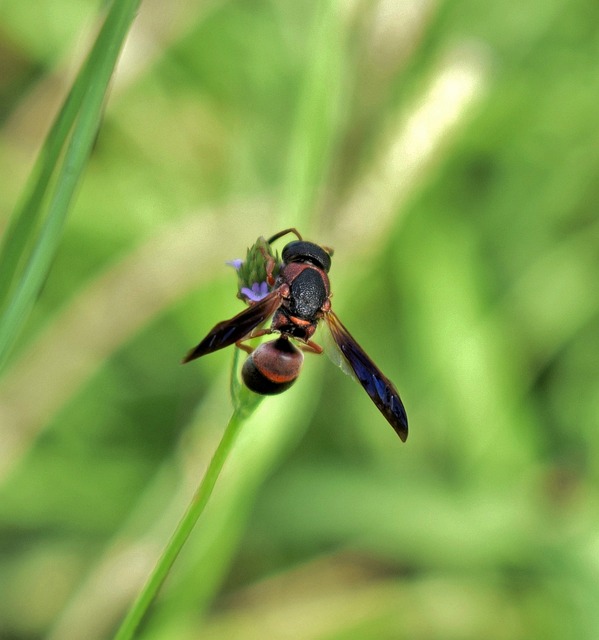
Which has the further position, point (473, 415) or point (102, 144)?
point (102, 144)

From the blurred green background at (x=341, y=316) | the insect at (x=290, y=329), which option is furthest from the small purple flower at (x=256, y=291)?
the blurred green background at (x=341, y=316)

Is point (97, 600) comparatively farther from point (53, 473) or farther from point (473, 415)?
point (473, 415)

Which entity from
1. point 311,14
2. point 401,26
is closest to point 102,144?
point 311,14

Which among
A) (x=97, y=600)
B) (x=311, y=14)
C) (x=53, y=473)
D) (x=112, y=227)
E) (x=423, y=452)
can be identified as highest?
(x=311, y=14)

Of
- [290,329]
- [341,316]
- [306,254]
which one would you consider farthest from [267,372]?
[341,316]

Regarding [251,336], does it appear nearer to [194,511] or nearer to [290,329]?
[290,329]

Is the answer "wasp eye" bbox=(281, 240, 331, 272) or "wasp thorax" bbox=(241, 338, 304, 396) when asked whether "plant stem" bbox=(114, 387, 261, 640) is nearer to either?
"wasp thorax" bbox=(241, 338, 304, 396)

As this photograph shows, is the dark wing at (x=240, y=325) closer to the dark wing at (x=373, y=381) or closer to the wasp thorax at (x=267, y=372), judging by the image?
the wasp thorax at (x=267, y=372)

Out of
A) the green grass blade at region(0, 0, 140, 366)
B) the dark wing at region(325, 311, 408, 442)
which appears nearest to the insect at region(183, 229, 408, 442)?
the dark wing at region(325, 311, 408, 442)
